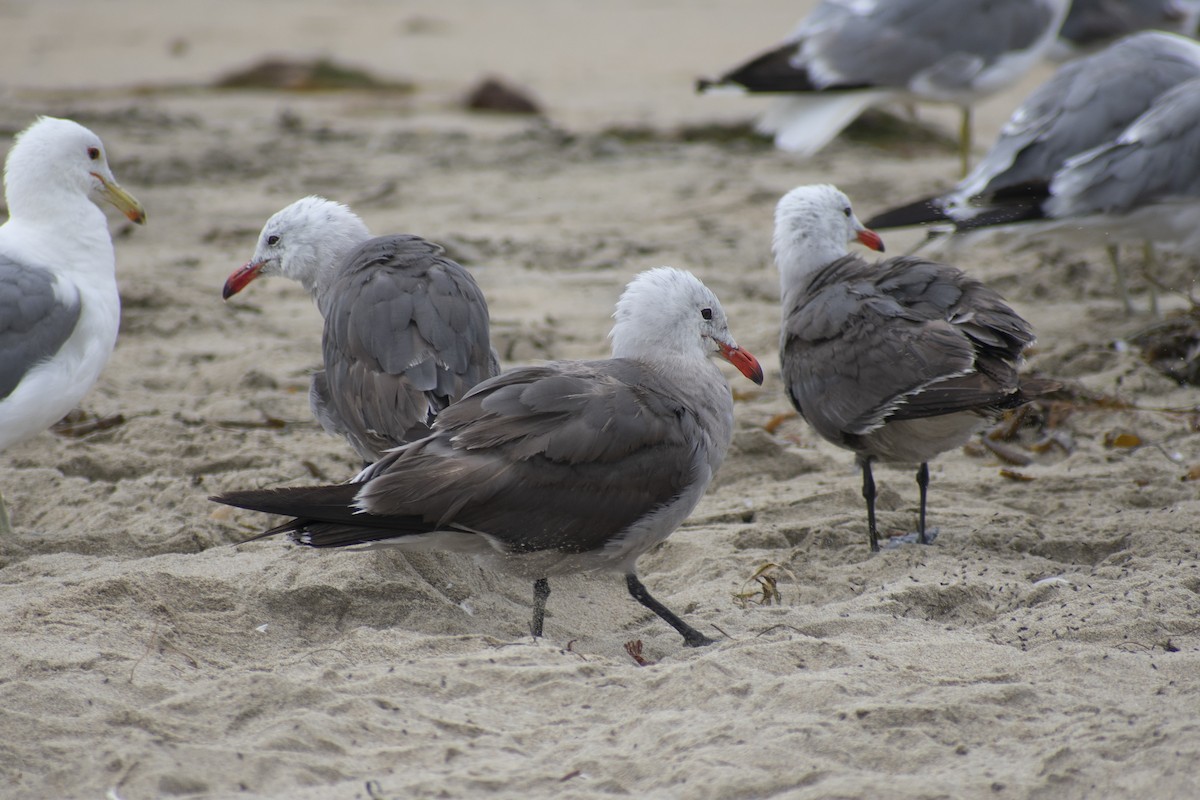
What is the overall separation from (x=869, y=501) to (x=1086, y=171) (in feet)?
9.07

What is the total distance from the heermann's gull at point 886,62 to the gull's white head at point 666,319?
4.70m

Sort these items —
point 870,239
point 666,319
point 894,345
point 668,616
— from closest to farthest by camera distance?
point 668,616, point 666,319, point 894,345, point 870,239

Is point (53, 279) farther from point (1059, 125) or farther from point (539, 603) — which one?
point (1059, 125)

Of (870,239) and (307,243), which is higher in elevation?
(307,243)

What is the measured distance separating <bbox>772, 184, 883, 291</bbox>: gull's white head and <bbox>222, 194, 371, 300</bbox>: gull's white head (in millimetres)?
1756

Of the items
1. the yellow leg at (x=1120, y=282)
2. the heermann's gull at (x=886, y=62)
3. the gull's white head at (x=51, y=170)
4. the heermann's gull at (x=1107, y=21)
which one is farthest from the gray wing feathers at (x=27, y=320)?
the heermann's gull at (x=1107, y=21)

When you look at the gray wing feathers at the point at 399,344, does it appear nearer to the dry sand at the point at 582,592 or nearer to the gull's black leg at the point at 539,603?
the dry sand at the point at 582,592

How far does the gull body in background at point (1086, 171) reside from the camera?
21.5ft

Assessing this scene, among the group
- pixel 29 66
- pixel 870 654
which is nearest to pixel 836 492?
pixel 870 654

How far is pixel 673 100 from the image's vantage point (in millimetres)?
12500

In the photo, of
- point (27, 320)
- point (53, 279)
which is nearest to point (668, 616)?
point (27, 320)

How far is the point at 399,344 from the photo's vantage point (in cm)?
471

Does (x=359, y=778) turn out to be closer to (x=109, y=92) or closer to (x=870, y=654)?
(x=870, y=654)

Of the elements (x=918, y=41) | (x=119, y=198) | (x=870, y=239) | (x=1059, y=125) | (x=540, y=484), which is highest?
→ (x=918, y=41)
